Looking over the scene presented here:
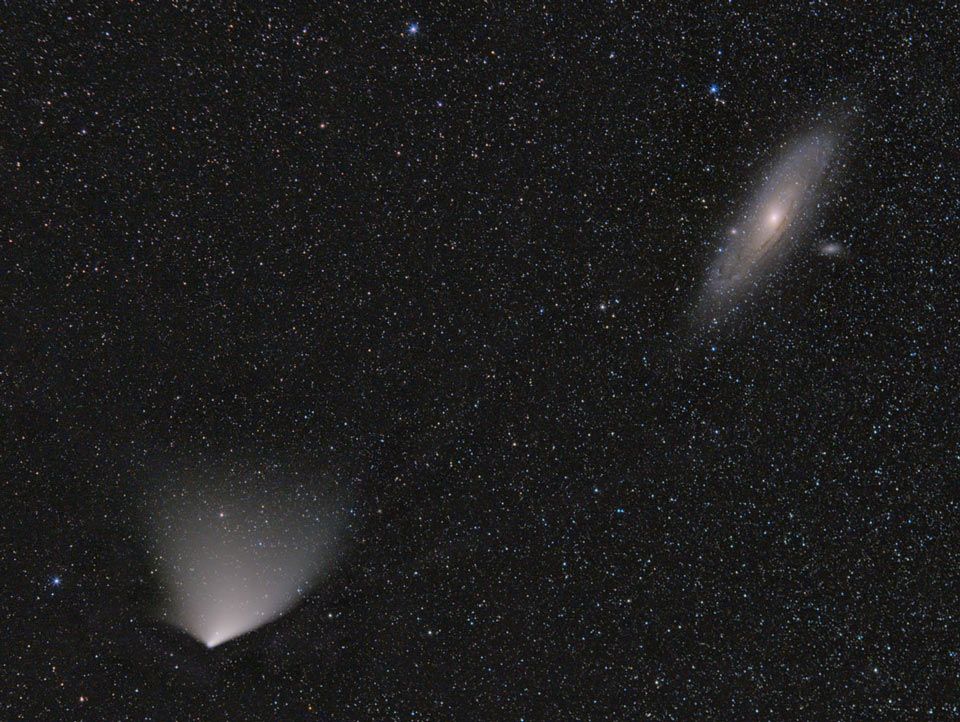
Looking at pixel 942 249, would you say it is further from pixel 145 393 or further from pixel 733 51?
pixel 145 393

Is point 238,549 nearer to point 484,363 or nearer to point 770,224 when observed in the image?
point 484,363

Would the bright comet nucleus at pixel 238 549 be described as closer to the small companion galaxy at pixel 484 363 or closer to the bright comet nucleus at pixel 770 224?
the small companion galaxy at pixel 484 363

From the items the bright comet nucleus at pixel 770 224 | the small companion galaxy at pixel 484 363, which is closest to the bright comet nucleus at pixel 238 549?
the small companion galaxy at pixel 484 363

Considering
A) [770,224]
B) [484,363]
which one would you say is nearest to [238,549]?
[484,363]

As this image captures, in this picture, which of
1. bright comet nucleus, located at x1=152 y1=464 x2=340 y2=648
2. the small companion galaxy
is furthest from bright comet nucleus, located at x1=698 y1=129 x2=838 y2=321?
bright comet nucleus, located at x1=152 y1=464 x2=340 y2=648

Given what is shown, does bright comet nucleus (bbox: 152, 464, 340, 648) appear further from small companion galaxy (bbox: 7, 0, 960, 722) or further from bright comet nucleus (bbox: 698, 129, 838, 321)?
bright comet nucleus (bbox: 698, 129, 838, 321)
